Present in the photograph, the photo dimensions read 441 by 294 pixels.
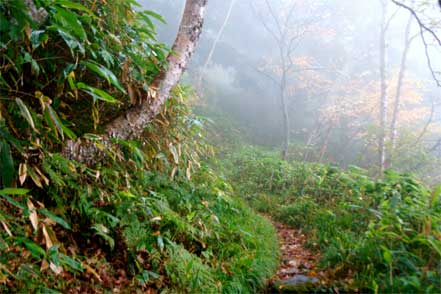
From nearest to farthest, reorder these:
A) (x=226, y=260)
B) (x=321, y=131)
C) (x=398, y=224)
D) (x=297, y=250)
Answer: (x=398, y=224) → (x=226, y=260) → (x=297, y=250) → (x=321, y=131)

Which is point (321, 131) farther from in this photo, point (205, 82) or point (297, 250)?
point (297, 250)

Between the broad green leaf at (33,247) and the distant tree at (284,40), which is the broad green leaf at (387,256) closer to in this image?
the broad green leaf at (33,247)

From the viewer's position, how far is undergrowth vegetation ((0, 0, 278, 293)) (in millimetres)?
1783

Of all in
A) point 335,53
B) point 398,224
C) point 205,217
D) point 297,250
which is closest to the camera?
point 398,224

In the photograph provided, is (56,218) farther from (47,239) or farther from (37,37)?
(37,37)

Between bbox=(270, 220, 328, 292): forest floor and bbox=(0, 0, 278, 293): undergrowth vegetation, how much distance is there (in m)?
0.20

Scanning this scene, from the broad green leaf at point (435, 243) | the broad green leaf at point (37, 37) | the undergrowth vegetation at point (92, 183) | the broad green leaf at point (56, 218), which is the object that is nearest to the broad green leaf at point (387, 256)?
the broad green leaf at point (435, 243)

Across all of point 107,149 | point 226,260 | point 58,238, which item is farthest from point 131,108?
point 226,260

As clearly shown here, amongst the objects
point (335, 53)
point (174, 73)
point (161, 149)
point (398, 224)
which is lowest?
point (161, 149)

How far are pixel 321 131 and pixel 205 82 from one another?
8922mm

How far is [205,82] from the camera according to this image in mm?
Result: 21266

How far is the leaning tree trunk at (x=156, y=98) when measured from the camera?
2.55 metres

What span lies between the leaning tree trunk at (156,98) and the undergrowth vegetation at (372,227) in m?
2.50

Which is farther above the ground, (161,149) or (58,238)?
(161,149)
